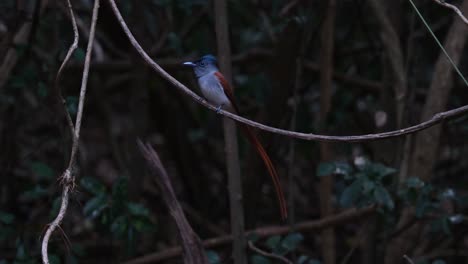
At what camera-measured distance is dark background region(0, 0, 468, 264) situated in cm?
414

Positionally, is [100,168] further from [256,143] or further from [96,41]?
[256,143]

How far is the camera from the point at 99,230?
4.37m

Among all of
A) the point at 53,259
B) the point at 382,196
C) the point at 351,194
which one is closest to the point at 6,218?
the point at 53,259

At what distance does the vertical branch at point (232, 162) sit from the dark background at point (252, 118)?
0.59ft

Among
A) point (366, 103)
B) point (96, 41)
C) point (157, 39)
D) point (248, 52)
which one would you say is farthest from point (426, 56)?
point (96, 41)

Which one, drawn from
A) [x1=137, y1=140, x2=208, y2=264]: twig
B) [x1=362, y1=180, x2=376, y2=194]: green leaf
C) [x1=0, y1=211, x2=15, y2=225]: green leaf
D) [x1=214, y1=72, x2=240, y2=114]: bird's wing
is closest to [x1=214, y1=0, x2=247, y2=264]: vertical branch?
[x1=214, y1=72, x2=240, y2=114]: bird's wing

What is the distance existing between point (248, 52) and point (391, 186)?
1729mm

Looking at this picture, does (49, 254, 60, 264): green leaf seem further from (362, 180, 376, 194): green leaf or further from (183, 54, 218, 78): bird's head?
(362, 180, 376, 194): green leaf

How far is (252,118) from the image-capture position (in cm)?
530

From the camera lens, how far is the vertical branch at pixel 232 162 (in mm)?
3953

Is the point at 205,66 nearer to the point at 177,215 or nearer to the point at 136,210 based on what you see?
the point at 136,210

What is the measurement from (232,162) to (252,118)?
138 cm

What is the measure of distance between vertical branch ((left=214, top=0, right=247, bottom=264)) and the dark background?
18 cm

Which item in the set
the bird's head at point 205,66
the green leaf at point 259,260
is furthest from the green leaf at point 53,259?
the bird's head at point 205,66
